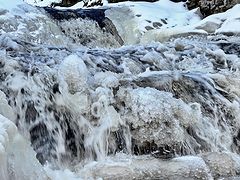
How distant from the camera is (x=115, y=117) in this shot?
3.90 m

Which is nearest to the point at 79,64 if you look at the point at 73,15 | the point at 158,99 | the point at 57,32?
the point at 158,99

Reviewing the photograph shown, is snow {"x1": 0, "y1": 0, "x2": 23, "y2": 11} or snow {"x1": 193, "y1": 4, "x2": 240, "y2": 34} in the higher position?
snow {"x1": 0, "y1": 0, "x2": 23, "y2": 11}

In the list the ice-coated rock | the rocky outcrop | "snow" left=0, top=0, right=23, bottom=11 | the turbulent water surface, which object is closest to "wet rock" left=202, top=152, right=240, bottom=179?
the turbulent water surface

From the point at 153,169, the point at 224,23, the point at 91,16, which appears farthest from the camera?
the point at 91,16

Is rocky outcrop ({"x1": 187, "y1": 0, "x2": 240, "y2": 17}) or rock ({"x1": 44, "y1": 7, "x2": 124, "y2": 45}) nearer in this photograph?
rock ({"x1": 44, "y1": 7, "x2": 124, "y2": 45})

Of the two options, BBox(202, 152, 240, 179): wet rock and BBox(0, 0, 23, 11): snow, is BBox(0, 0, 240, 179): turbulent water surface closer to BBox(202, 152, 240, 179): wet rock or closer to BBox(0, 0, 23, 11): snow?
BBox(202, 152, 240, 179): wet rock

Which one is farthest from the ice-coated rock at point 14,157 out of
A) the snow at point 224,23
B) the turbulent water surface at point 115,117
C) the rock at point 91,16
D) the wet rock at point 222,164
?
the snow at point 224,23

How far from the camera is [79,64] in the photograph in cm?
443

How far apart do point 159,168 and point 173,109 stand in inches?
32.2

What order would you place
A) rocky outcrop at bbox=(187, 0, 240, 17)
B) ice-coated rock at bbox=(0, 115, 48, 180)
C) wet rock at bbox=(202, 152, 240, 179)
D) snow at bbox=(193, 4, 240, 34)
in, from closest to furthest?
ice-coated rock at bbox=(0, 115, 48, 180) → wet rock at bbox=(202, 152, 240, 179) → snow at bbox=(193, 4, 240, 34) → rocky outcrop at bbox=(187, 0, 240, 17)

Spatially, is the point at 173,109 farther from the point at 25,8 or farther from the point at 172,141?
the point at 25,8

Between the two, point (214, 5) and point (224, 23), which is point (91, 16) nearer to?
point (224, 23)

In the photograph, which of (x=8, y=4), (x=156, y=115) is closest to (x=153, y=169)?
(x=156, y=115)

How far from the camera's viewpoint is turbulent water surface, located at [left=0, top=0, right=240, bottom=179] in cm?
329
